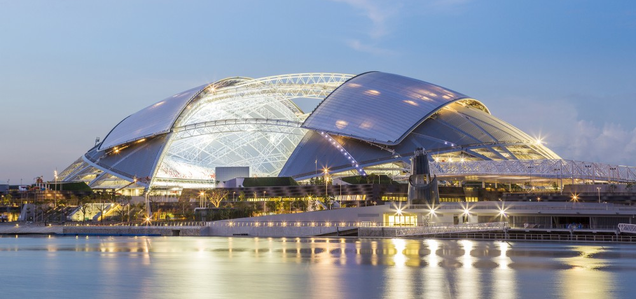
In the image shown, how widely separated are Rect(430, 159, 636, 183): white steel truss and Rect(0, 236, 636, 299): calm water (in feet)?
148

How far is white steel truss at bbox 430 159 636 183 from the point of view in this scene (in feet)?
331

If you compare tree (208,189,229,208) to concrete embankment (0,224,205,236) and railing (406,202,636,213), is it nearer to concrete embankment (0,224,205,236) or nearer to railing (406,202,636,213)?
concrete embankment (0,224,205,236)

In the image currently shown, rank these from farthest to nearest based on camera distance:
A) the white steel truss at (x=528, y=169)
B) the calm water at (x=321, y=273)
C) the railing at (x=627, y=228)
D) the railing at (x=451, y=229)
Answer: the white steel truss at (x=528, y=169) < the railing at (x=451, y=229) < the railing at (x=627, y=228) < the calm water at (x=321, y=273)

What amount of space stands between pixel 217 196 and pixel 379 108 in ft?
84.6

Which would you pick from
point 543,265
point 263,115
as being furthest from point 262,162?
point 543,265

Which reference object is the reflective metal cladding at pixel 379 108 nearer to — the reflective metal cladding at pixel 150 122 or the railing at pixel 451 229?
the reflective metal cladding at pixel 150 122

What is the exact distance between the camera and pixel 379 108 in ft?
376

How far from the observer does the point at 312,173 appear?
112 m

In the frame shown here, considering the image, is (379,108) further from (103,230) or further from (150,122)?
(103,230)

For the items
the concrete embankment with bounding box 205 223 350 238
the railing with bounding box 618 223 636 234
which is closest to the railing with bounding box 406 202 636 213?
the railing with bounding box 618 223 636 234

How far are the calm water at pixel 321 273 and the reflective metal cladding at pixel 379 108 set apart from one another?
54.8 m

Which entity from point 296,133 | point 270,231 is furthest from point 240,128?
point 270,231

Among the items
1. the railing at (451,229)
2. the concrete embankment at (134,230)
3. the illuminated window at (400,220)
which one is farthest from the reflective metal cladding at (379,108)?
the railing at (451,229)

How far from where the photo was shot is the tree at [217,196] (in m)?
108
